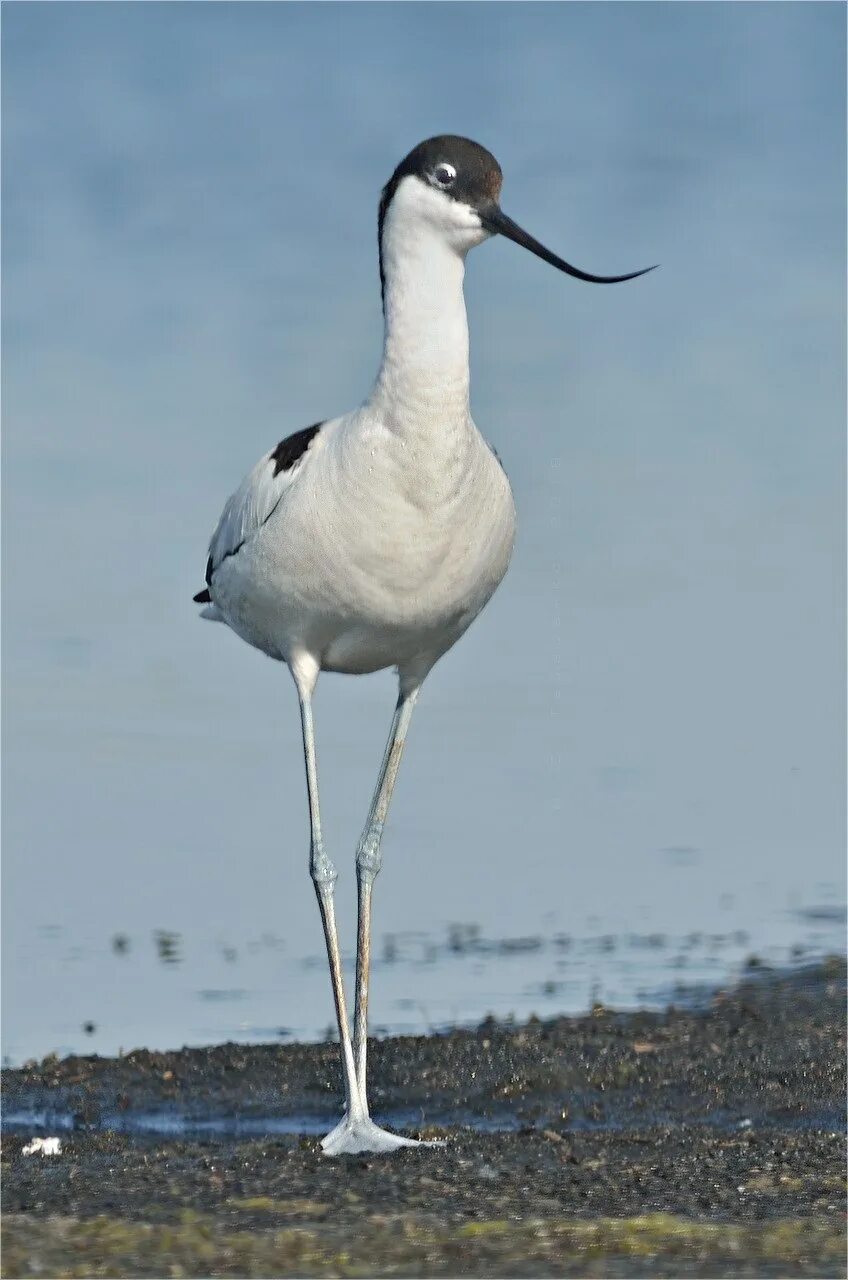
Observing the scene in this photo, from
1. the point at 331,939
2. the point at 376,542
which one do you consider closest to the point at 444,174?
the point at 376,542

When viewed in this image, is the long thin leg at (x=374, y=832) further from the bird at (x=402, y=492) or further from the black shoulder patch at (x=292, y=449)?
the black shoulder patch at (x=292, y=449)

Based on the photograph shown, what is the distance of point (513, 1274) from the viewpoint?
5547 mm

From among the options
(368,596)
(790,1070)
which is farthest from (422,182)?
(790,1070)

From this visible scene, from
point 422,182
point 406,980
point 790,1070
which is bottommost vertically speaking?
point 406,980

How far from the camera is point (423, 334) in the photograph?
779cm

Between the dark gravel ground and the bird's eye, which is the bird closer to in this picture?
the bird's eye

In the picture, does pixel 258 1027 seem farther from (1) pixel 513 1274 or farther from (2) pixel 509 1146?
(1) pixel 513 1274

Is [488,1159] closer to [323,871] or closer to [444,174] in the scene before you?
[323,871]

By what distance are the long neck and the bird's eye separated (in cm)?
20

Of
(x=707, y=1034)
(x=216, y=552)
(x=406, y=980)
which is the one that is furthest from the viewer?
(x=406, y=980)

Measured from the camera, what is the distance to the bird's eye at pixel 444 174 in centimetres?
783

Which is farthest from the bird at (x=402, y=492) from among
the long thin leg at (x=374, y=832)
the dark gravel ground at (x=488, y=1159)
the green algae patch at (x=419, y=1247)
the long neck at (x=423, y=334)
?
the green algae patch at (x=419, y=1247)

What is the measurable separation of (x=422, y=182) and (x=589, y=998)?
20.8 feet

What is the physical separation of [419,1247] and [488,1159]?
5.33ft
